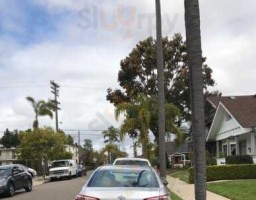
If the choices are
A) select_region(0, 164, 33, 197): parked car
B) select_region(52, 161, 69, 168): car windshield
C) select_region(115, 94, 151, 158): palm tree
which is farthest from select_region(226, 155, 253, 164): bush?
select_region(52, 161, 69, 168): car windshield

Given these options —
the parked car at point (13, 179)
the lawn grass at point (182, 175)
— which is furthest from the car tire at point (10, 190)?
the lawn grass at point (182, 175)

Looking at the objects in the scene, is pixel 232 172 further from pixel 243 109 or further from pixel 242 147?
pixel 242 147

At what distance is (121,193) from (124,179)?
80 centimetres

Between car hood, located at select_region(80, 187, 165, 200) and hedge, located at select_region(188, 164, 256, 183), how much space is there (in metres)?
Result: 16.8

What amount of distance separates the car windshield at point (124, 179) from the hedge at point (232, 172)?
1602 cm

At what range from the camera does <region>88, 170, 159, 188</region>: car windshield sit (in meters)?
9.45

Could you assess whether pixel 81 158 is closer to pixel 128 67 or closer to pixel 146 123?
pixel 128 67

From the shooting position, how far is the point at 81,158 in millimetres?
106750

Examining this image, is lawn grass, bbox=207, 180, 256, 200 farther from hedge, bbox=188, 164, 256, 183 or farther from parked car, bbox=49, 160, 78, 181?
parked car, bbox=49, 160, 78, 181

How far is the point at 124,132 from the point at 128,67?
13.1m

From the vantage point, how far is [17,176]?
996 inches

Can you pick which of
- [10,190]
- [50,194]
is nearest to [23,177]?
[10,190]

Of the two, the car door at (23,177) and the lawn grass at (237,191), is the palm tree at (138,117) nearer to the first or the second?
the car door at (23,177)

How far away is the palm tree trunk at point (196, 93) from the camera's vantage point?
8758 mm
